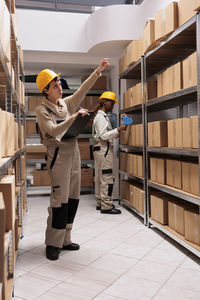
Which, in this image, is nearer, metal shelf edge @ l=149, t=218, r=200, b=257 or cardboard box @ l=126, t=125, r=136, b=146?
metal shelf edge @ l=149, t=218, r=200, b=257

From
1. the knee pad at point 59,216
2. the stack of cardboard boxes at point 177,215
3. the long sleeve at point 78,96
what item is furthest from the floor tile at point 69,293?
the long sleeve at point 78,96

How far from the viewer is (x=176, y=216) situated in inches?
128

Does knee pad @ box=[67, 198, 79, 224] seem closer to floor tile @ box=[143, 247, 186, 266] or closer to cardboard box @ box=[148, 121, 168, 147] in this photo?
floor tile @ box=[143, 247, 186, 266]

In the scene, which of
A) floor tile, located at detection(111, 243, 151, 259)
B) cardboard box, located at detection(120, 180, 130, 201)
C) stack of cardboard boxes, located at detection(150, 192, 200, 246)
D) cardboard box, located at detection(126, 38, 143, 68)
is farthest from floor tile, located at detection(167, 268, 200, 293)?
cardboard box, located at detection(126, 38, 143, 68)

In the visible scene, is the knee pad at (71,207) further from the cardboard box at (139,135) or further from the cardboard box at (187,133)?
the cardboard box at (139,135)

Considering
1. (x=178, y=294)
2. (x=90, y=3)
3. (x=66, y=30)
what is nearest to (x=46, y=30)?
(x=66, y=30)

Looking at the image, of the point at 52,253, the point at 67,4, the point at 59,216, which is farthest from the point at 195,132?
the point at 67,4

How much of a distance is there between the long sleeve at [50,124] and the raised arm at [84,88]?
435 mm

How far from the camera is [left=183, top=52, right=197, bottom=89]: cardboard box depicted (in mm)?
2729

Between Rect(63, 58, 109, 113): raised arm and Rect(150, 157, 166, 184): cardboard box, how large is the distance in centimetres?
121

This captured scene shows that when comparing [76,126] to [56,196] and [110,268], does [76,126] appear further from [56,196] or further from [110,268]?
[110,268]

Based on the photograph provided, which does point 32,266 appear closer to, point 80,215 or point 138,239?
point 138,239

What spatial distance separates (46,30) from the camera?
5359 millimetres

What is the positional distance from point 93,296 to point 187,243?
116 cm
